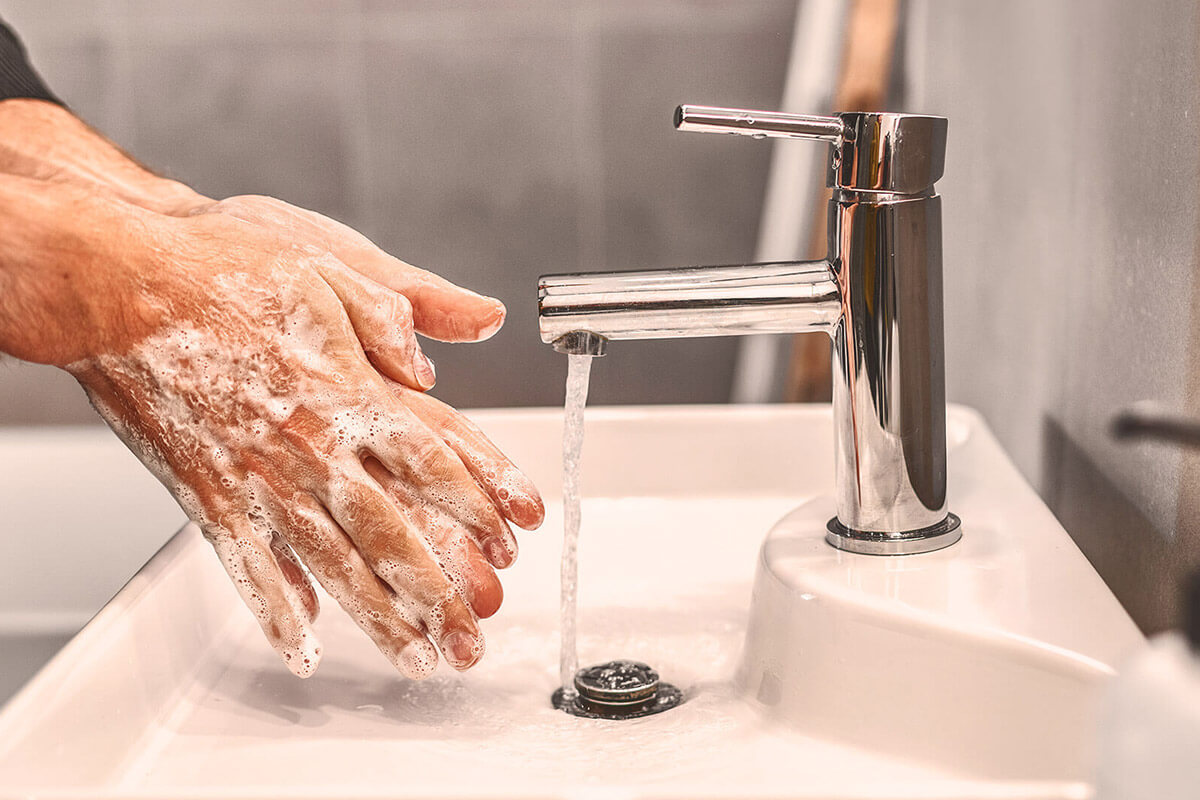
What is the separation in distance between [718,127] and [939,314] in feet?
0.45

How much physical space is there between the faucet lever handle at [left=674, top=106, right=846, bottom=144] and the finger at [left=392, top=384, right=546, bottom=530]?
0.16 m

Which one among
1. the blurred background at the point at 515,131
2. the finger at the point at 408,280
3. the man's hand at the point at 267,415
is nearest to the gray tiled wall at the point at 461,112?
the blurred background at the point at 515,131

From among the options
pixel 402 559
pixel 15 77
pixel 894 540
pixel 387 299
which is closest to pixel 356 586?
pixel 402 559

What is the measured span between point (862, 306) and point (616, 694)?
0.21 meters

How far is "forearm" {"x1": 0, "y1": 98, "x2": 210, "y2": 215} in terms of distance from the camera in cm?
64

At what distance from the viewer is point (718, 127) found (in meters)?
0.51

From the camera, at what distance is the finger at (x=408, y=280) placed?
558 mm

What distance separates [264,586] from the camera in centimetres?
51

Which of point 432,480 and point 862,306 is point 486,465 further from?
point 862,306

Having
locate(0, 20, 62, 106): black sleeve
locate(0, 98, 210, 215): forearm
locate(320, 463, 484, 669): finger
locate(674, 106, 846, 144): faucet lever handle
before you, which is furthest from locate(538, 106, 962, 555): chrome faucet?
locate(0, 20, 62, 106): black sleeve

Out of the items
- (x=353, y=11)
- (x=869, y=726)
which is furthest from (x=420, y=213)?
(x=869, y=726)

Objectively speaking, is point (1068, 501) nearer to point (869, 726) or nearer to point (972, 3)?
point (869, 726)

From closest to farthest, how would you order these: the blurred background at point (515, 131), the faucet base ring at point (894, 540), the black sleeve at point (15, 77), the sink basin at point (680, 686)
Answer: the sink basin at point (680, 686)
the faucet base ring at point (894, 540)
the black sleeve at point (15, 77)
the blurred background at point (515, 131)

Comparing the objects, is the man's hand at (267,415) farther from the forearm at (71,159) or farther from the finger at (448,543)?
the forearm at (71,159)
